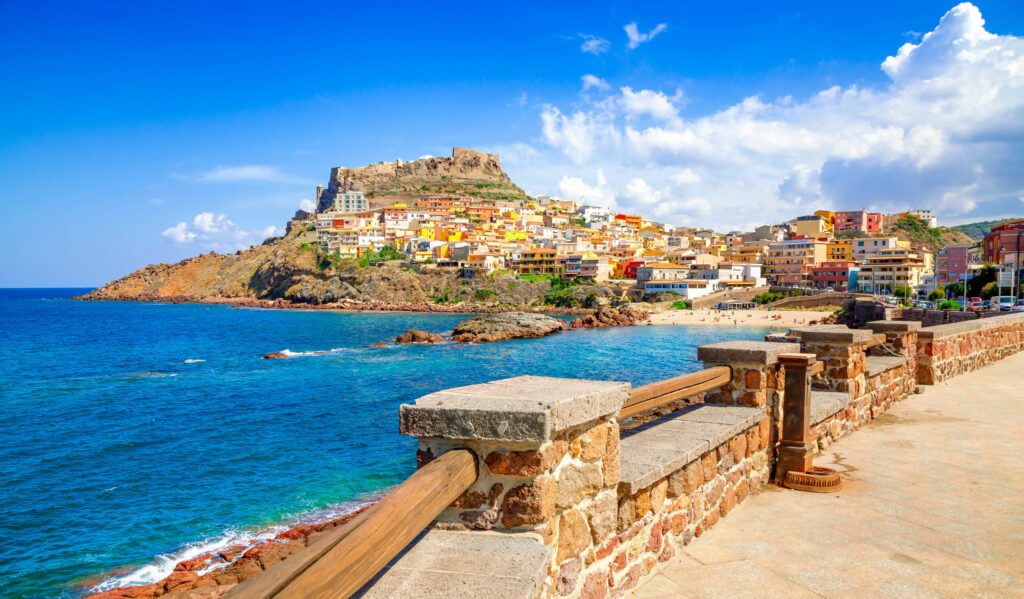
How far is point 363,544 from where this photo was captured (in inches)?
78.0

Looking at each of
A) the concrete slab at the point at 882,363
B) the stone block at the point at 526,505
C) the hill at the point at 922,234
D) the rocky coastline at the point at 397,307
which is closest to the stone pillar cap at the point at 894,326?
the concrete slab at the point at 882,363

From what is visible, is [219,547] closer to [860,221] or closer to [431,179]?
[860,221]

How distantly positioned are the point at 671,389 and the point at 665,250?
12067cm

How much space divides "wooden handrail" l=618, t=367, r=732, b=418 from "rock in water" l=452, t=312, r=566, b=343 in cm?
4821

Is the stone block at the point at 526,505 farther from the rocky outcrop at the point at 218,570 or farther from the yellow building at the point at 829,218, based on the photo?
the yellow building at the point at 829,218

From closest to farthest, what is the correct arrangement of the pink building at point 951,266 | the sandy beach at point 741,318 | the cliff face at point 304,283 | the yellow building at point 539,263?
1. the sandy beach at point 741,318
2. the pink building at point 951,266
3. the cliff face at point 304,283
4. the yellow building at point 539,263

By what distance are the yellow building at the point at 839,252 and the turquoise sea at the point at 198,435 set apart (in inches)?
2079

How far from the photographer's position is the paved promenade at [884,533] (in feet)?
12.5

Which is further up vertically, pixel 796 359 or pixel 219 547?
pixel 796 359

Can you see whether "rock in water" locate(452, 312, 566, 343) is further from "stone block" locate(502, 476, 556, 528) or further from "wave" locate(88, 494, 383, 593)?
"stone block" locate(502, 476, 556, 528)

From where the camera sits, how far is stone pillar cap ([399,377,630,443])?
262 cm

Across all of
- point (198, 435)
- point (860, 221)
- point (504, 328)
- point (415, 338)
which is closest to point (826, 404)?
point (198, 435)

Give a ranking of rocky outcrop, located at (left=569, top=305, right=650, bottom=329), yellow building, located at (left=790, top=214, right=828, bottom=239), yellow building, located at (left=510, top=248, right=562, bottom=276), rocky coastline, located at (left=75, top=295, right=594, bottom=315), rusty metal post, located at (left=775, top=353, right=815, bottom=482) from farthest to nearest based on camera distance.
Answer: yellow building, located at (left=790, top=214, right=828, bottom=239)
yellow building, located at (left=510, top=248, right=562, bottom=276)
rocky coastline, located at (left=75, top=295, right=594, bottom=315)
rocky outcrop, located at (left=569, top=305, right=650, bottom=329)
rusty metal post, located at (left=775, top=353, right=815, bottom=482)

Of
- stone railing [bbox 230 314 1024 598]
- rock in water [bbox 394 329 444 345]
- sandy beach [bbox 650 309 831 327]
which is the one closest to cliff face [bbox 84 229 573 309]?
sandy beach [bbox 650 309 831 327]
